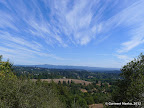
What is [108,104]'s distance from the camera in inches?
316

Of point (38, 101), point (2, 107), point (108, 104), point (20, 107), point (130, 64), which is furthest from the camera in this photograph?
point (130, 64)

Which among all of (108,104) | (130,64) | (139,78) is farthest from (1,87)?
(130,64)

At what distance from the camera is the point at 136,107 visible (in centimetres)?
617

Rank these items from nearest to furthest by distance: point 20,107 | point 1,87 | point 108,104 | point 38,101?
point 20,107
point 1,87
point 38,101
point 108,104

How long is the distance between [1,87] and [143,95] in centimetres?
887

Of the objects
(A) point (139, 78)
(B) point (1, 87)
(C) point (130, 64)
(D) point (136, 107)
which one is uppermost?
(C) point (130, 64)

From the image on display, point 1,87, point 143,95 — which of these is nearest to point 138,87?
point 143,95

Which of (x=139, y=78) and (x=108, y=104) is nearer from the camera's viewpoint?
(x=139, y=78)

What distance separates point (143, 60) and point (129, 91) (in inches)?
128

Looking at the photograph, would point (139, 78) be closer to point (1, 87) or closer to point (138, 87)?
point (138, 87)

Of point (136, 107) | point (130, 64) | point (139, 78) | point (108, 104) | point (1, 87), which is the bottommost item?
point (108, 104)

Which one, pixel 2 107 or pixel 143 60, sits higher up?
pixel 143 60

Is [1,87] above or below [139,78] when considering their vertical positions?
below

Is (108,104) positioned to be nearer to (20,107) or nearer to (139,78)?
(139,78)
